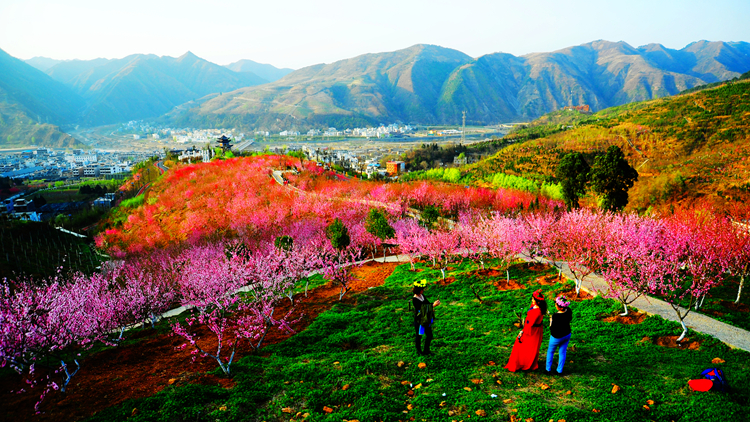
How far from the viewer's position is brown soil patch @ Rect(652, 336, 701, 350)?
10.2 metres

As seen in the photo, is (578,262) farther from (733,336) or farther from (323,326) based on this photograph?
(323,326)

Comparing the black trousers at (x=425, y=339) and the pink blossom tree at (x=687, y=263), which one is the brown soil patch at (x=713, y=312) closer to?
the pink blossom tree at (x=687, y=263)

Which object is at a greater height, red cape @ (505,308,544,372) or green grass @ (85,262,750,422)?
red cape @ (505,308,544,372)

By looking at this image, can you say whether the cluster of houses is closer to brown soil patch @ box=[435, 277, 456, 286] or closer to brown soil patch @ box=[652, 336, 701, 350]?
brown soil patch @ box=[435, 277, 456, 286]

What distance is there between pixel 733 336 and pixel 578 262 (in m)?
4.46

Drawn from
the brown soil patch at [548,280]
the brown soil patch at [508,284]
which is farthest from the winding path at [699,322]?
the brown soil patch at [508,284]

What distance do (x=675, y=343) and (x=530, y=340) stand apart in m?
5.09

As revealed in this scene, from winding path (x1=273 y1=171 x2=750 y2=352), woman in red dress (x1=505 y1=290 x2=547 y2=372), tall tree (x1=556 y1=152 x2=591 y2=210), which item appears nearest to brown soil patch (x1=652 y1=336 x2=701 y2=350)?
winding path (x1=273 y1=171 x2=750 y2=352)

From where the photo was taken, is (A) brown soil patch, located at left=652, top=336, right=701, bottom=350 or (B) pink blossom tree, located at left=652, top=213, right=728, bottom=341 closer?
(A) brown soil patch, located at left=652, top=336, right=701, bottom=350

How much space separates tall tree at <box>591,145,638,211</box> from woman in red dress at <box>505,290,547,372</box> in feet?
78.8

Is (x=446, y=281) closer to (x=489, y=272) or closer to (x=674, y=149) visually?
(x=489, y=272)

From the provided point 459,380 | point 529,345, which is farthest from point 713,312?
point 459,380

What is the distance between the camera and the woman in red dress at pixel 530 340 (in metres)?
8.20

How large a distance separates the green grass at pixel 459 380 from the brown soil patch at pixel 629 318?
320 mm
